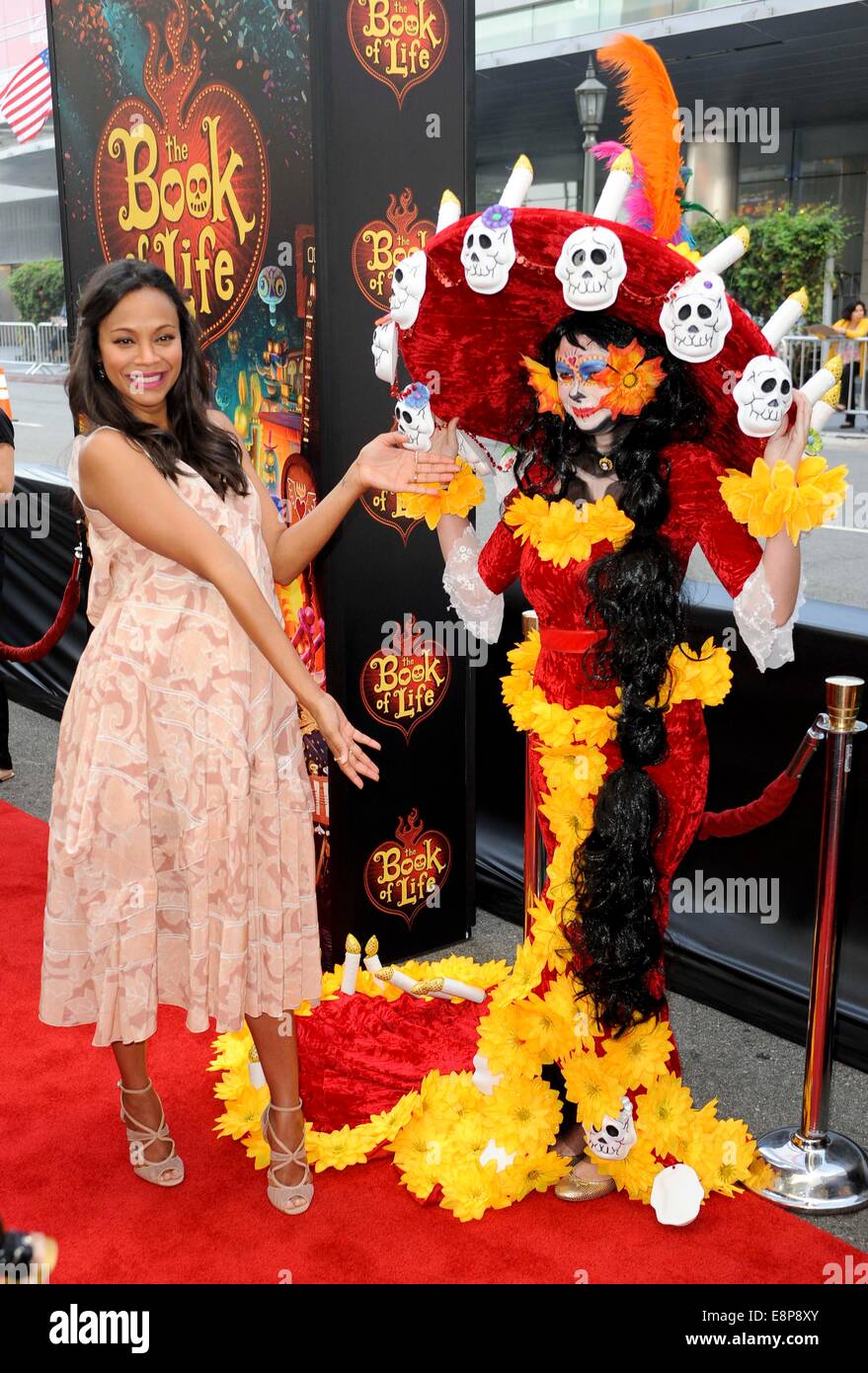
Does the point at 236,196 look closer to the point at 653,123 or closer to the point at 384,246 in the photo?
the point at 384,246

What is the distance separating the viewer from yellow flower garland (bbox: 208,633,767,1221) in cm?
222

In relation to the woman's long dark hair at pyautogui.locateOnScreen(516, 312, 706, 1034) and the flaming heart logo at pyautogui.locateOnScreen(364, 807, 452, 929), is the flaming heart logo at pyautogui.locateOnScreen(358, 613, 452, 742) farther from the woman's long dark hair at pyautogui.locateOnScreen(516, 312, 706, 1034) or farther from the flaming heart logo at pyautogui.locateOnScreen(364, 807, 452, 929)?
the woman's long dark hair at pyautogui.locateOnScreen(516, 312, 706, 1034)

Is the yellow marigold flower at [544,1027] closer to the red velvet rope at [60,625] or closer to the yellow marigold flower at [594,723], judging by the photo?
the yellow marigold flower at [594,723]

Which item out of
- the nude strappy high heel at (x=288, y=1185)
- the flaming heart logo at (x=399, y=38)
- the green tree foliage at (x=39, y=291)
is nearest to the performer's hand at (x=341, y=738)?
the nude strappy high heel at (x=288, y=1185)

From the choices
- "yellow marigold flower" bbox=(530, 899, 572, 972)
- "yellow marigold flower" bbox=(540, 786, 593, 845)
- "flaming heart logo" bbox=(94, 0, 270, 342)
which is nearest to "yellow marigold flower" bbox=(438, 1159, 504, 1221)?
"yellow marigold flower" bbox=(530, 899, 572, 972)

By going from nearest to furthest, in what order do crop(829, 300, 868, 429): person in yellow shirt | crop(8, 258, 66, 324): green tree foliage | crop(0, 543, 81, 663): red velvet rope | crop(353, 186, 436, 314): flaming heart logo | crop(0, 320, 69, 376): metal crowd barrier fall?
crop(353, 186, 436, 314): flaming heart logo
crop(0, 543, 81, 663): red velvet rope
crop(829, 300, 868, 429): person in yellow shirt
crop(0, 320, 69, 376): metal crowd barrier
crop(8, 258, 66, 324): green tree foliage

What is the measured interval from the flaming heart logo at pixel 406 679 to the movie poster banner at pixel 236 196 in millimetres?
145

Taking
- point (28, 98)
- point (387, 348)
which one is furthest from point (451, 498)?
point (28, 98)

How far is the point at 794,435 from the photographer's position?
1927 mm

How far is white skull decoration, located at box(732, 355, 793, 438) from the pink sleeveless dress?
865 millimetres

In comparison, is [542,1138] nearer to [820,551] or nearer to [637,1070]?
[637,1070]

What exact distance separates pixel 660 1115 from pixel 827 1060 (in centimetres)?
38

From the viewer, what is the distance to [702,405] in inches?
81.4
